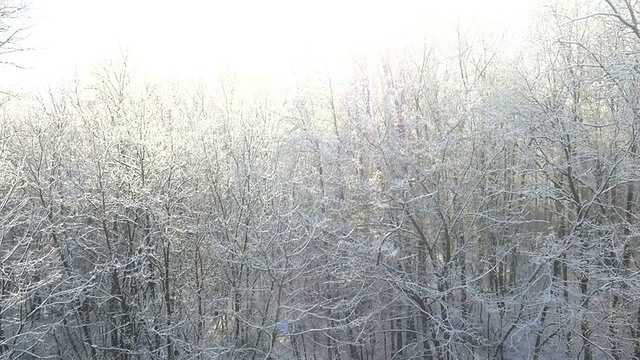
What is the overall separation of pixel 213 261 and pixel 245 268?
99 cm

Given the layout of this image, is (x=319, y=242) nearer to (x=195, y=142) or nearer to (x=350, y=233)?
(x=350, y=233)

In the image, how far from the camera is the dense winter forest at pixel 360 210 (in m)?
11.8

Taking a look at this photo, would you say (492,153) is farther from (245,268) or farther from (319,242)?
(245,268)

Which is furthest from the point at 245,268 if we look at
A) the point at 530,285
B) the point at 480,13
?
the point at 480,13

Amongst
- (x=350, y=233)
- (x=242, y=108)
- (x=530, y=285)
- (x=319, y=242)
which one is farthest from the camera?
(x=242, y=108)

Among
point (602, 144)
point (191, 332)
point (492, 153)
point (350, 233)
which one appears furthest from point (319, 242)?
point (602, 144)

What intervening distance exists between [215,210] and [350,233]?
12.5ft

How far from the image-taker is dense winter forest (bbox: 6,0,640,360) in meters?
11.8

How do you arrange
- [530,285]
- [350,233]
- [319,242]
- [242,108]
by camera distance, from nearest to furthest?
1. [530,285]
2. [350,233]
3. [319,242]
4. [242,108]

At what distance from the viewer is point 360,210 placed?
14156 millimetres

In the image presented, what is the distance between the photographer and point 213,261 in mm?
13609

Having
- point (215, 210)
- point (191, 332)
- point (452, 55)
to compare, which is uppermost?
point (452, 55)

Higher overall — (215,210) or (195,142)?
(195,142)

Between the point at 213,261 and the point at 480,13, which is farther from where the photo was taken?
the point at 480,13
